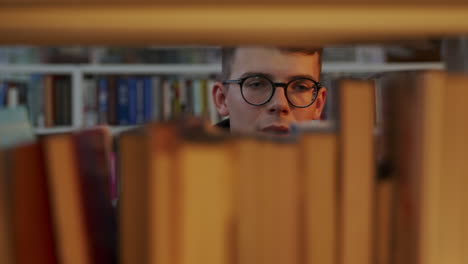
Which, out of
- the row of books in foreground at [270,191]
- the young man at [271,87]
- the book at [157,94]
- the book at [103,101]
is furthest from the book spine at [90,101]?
the row of books in foreground at [270,191]

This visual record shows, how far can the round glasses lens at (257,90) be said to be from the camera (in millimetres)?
1085

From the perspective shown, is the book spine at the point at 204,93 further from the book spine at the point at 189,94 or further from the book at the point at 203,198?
the book at the point at 203,198

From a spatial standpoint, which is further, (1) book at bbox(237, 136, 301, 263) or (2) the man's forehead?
(2) the man's forehead

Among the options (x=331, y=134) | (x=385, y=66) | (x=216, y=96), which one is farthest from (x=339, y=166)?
(x=385, y=66)

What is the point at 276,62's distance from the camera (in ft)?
3.76

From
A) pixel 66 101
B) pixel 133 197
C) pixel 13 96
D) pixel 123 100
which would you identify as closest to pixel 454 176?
pixel 133 197

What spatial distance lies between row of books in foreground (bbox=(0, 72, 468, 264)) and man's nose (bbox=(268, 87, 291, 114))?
0.64 meters

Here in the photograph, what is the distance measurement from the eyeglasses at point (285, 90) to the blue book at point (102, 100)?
5.97 ft

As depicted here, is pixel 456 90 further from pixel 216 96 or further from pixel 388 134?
pixel 216 96

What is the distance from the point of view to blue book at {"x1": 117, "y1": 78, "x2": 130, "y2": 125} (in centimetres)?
277

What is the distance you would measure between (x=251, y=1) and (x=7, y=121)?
27 cm

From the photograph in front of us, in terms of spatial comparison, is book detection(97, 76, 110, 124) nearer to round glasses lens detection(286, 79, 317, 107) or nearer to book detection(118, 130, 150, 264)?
round glasses lens detection(286, 79, 317, 107)

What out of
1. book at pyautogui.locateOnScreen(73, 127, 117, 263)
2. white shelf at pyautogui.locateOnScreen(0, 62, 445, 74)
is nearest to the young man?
book at pyautogui.locateOnScreen(73, 127, 117, 263)

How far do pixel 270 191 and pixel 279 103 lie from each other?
0.70 metres
